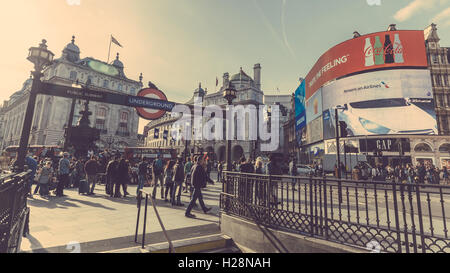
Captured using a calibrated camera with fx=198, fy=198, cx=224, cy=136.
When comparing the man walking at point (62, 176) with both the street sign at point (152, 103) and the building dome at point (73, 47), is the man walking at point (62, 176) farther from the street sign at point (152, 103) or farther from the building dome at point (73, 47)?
the building dome at point (73, 47)

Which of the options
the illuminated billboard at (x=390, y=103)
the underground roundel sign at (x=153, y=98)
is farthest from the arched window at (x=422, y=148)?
the underground roundel sign at (x=153, y=98)

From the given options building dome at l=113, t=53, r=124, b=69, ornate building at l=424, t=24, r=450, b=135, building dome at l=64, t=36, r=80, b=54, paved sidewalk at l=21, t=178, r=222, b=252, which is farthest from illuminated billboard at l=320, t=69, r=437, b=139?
building dome at l=64, t=36, r=80, b=54

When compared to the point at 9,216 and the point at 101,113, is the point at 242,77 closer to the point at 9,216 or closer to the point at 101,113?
the point at 101,113

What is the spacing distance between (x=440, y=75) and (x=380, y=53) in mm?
10831

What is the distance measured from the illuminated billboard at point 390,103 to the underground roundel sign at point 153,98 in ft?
92.2

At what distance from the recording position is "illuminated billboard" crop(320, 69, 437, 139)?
26.9 m

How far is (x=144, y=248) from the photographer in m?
3.86

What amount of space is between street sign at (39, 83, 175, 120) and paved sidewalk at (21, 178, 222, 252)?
3761mm

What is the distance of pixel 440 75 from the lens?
30609 mm

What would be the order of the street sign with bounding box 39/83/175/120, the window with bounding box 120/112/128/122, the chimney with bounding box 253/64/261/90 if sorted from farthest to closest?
the window with bounding box 120/112/128/122 < the chimney with bounding box 253/64/261/90 < the street sign with bounding box 39/83/175/120

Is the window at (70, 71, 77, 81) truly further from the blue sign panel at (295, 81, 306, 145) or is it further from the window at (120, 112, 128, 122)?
the blue sign panel at (295, 81, 306, 145)

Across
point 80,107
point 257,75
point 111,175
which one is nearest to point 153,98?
point 111,175

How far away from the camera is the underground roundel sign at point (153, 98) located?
8.10m
